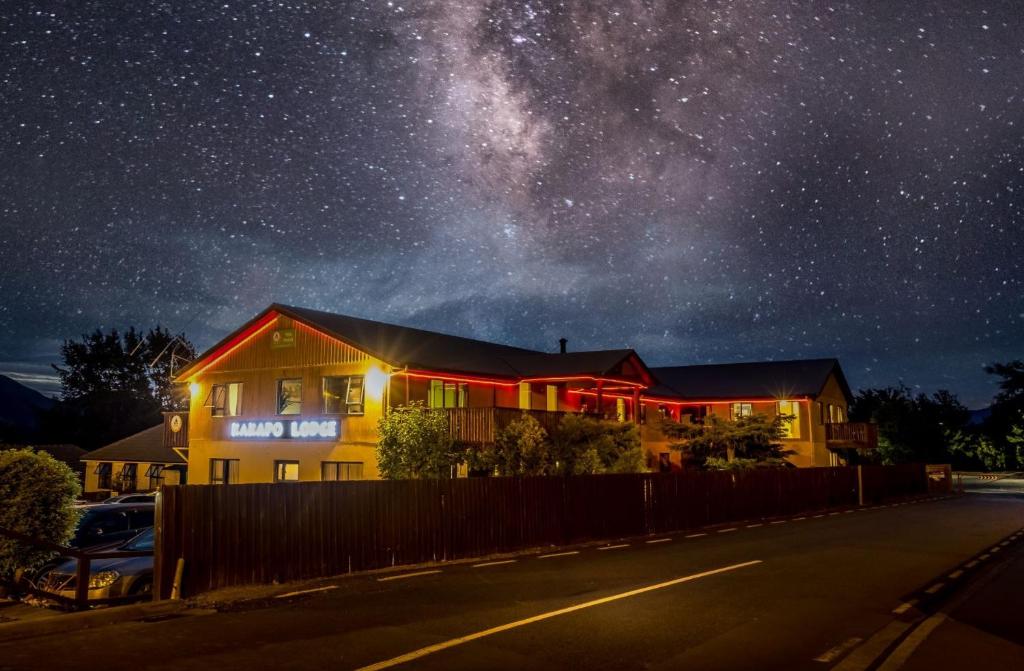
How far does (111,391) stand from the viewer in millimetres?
87500

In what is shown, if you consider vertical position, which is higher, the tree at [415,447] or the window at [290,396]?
the window at [290,396]

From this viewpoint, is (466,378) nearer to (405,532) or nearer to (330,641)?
(405,532)

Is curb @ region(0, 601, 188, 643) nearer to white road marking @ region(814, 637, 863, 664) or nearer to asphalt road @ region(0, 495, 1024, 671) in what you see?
asphalt road @ region(0, 495, 1024, 671)

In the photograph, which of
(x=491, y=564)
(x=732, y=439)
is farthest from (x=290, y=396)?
(x=732, y=439)

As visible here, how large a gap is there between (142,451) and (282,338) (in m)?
20.1

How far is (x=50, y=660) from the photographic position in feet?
27.6

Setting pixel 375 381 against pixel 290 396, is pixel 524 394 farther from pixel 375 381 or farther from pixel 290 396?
pixel 290 396

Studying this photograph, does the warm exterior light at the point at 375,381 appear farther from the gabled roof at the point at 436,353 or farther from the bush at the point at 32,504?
the bush at the point at 32,504

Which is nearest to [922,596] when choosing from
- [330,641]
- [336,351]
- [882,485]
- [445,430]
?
[330,641]

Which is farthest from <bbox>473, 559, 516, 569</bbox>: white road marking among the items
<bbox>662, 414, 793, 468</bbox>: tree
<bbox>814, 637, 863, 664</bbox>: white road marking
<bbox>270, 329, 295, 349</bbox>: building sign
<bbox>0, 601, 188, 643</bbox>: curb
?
<bbox>662, 414, 793, 468</bbox>: tree

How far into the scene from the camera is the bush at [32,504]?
1310 centimetres

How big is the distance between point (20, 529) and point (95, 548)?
97.8 inches

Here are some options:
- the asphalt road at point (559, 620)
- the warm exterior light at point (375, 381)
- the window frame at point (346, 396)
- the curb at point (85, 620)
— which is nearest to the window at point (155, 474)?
the window frame at point (346, 396)

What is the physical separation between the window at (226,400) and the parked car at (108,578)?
20.4 metres
